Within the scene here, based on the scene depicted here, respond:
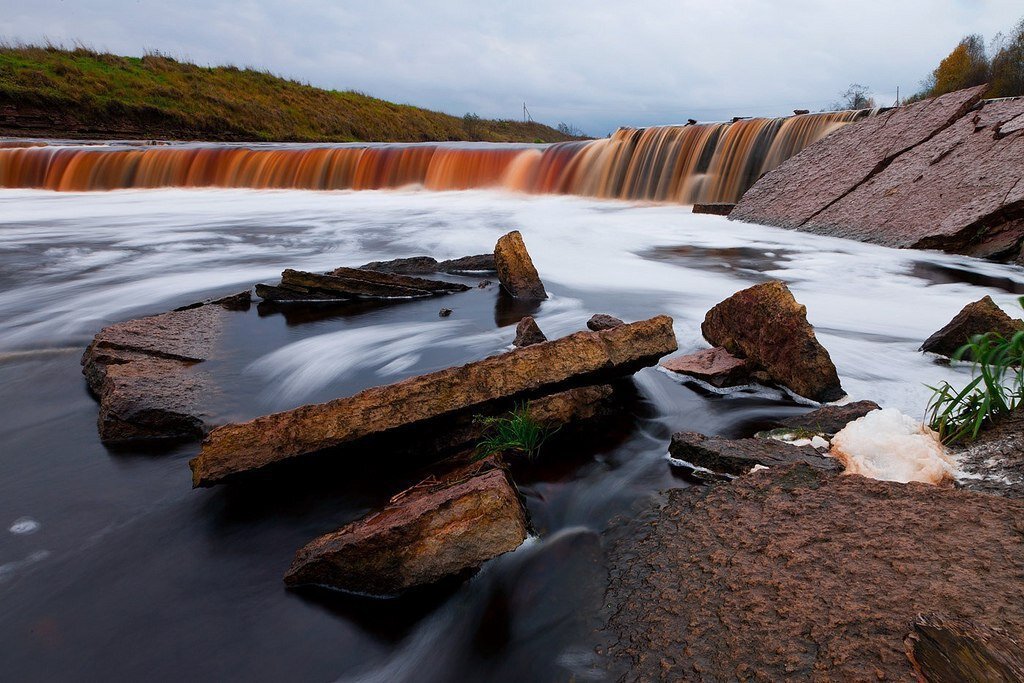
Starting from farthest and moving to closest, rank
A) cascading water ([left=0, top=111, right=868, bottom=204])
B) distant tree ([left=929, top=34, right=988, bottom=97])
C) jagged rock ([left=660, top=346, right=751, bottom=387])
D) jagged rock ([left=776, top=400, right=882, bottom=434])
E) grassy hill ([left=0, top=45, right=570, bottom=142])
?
grassy hill ([left=0, top=45, right=570, bottom=142]) < distant tree ([left=929, top=34, right=988, bottom=97]) < cascading water ([left=0, top=111, right=868, bottom=204]) < jagged rock ([left=660, top=346, right=751, bottom=387]) < jagged rock ([left=776, top=400, right=882, bottom=434])

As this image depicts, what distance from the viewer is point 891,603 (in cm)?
145

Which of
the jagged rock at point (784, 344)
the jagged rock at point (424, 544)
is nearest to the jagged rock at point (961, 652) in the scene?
the jagged rock at point (424, 544)

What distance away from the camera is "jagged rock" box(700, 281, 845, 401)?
10.6 ft

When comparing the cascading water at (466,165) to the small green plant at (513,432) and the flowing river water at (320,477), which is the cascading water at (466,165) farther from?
the small green plant at (513,432)

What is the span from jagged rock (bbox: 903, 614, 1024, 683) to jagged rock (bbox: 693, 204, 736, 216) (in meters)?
10.00

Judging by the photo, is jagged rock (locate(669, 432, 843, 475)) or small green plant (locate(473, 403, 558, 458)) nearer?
jagged rock (locate(669, 432, 843, 475))


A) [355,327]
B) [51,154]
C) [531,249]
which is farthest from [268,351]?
[51,154]

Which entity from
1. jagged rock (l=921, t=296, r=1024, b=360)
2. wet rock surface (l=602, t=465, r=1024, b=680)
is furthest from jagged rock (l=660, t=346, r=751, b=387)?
wet rock surface (l=602, t=465, r=1024, b=680)

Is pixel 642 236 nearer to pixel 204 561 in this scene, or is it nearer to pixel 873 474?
pixel 873 474

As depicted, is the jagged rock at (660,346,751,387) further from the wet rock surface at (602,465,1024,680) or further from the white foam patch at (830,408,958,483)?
the wet rock surface at (602,465,1024,680)

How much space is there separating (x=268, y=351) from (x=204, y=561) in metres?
2.26

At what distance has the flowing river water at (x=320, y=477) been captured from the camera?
6.13ft

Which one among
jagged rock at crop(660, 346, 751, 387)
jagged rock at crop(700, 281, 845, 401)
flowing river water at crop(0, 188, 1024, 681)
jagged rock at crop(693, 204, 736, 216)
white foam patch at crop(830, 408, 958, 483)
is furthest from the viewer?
jagged rock at crop(693, 204, 736, 216)

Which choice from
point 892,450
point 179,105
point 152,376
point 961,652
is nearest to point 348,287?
point 152,376
